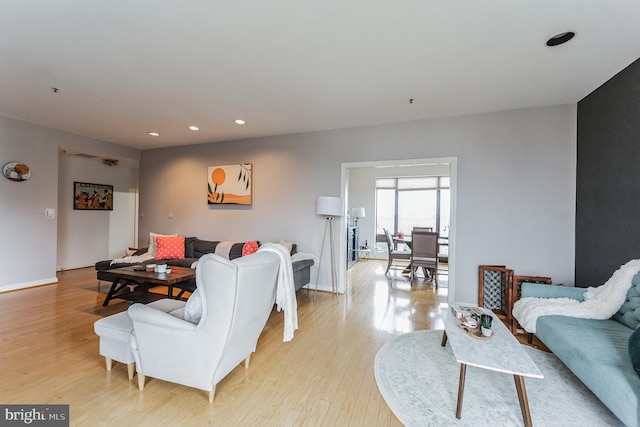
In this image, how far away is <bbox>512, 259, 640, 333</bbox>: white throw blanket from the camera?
223cm

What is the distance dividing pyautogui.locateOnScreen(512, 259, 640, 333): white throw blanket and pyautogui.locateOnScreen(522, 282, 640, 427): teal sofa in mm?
47

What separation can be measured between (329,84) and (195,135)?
304cm

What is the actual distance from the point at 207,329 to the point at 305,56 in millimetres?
2291

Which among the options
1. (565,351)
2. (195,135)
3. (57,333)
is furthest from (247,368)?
(195,135)

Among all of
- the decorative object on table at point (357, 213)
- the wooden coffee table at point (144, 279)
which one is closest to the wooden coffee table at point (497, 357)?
the wooden coffee table at point (144, 279)

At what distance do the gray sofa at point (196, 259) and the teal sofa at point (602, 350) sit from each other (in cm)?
281

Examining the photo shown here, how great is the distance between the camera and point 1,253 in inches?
161

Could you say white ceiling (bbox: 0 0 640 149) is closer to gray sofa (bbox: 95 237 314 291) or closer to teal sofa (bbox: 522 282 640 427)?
teal sofa (bbox: 522 282 640 427)

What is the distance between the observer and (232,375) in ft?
6.92

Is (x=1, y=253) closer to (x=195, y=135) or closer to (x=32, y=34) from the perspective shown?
(x=195, y=135)

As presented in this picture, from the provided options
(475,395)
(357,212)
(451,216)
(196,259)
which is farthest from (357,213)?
(475,395)

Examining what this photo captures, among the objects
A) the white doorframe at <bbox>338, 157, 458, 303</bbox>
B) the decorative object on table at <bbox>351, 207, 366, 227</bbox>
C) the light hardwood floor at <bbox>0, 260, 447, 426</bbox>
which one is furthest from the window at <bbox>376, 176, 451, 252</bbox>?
the light hardwood floor at <bbox>0, 260, 447, 426</bbox>

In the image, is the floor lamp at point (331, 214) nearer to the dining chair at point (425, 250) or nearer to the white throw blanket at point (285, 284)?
the dining chair at point (425, 250)

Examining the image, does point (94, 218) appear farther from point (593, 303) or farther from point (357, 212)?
point (593, 303)
